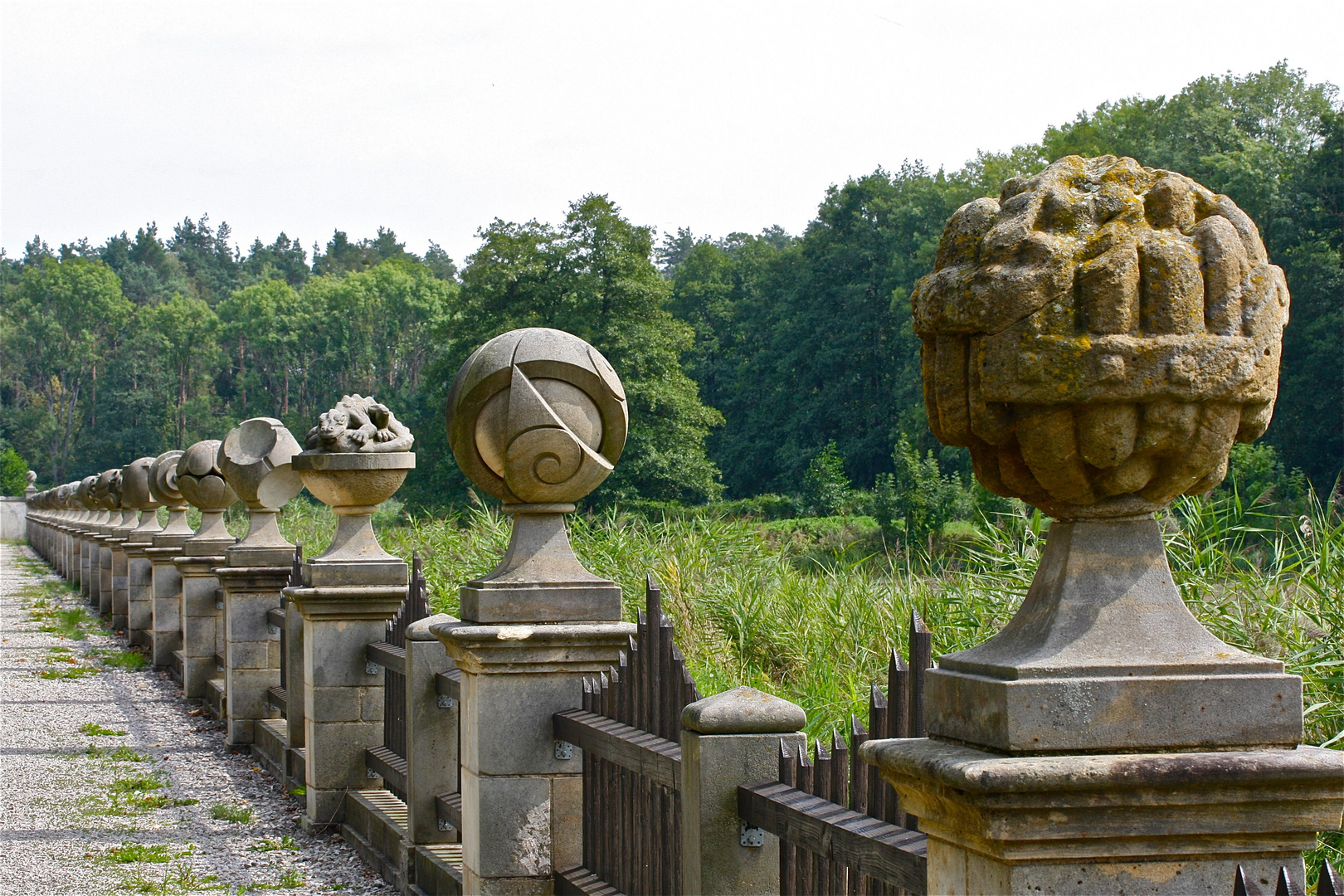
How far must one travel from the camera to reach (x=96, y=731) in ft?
36.5

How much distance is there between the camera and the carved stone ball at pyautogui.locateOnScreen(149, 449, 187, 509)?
15.4m

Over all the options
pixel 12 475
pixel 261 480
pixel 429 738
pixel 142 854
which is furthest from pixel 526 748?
pixel 12 475

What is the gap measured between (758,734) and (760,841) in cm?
26

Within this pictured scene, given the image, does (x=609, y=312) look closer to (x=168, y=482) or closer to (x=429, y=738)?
(x=168, y=482)

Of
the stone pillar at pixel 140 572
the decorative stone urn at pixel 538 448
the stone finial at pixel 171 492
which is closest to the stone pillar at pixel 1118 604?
the decorative stone urn at pixel 538 448

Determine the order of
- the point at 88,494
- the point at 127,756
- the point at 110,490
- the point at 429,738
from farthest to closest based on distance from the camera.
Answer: the point at 88,494, the point at 110,490, the point at 127,756, the point at 429,738

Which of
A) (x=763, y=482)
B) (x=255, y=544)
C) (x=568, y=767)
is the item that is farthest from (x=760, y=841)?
(x=763, y=482)

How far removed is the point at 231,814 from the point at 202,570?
473 centimetres

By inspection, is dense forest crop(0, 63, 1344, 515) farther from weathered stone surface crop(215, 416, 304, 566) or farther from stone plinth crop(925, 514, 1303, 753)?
stone plinth crop(925, 514, 1303, 753)

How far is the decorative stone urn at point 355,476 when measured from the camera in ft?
24.3

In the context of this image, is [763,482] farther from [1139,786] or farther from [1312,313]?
[1139,786]

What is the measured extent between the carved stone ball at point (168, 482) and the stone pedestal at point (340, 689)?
8367 millimetres

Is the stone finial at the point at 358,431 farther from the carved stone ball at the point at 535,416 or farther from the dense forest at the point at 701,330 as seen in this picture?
A: the dense forest at the point at 701,330

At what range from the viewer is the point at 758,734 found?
10.8ft
